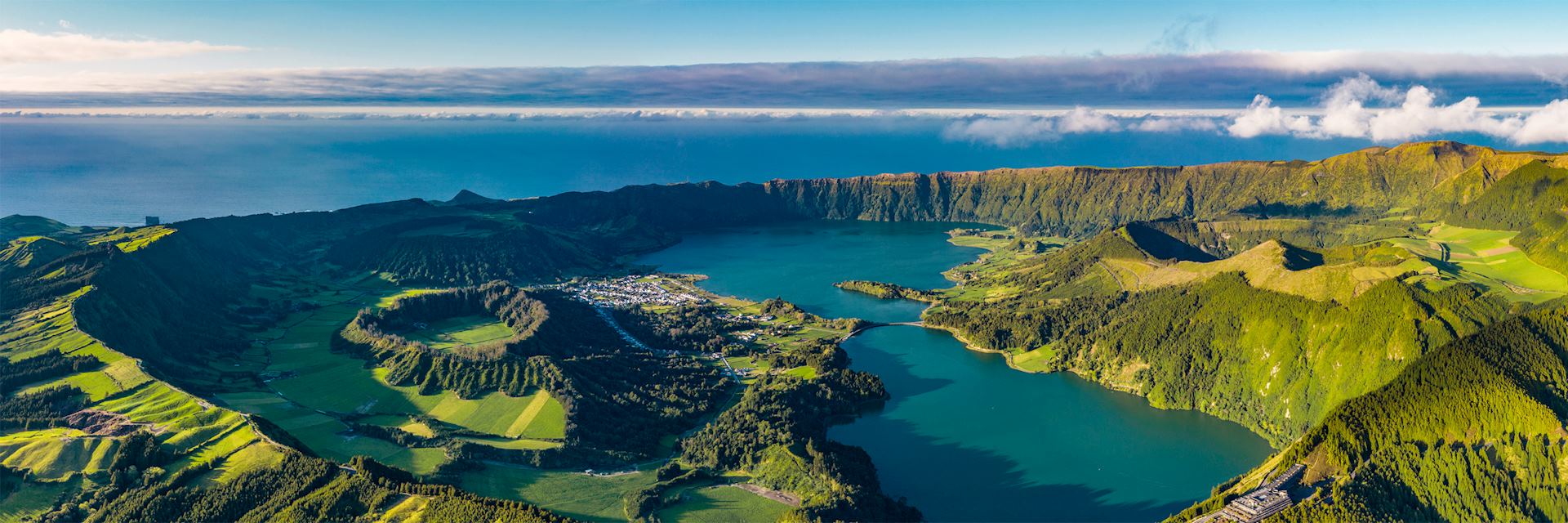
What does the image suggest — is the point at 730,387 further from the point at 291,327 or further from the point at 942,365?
the point at 291,327

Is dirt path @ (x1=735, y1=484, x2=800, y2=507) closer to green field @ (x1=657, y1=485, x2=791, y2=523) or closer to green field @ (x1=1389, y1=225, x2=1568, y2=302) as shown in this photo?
green field @ (x1=657, y1=485, x2=791, y2=523)

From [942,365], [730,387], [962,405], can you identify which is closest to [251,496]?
[730,387]

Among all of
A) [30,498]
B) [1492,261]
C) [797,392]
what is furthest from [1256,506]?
[1492,261]

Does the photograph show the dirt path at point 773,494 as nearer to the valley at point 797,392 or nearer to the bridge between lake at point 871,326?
the valley at point 797,392

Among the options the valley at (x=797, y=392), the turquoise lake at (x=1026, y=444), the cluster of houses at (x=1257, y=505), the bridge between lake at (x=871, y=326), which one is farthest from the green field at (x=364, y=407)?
the cluster of houses at (x=1257, y=505)

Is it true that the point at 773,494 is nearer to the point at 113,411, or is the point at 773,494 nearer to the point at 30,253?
the point at 113,411

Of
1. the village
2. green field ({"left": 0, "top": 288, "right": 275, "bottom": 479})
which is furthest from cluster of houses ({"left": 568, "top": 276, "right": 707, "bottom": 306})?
green field ({"left": 0, "top": 288, "right": 275, "bottom": 479})
